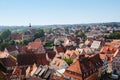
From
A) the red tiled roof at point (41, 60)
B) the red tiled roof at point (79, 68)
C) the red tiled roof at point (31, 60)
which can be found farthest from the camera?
the red tiled roof at point (31, 60)

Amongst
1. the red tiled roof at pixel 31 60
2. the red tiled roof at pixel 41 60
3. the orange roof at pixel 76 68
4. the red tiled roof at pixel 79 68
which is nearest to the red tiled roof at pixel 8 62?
the red tiled roof at pixel 31 60

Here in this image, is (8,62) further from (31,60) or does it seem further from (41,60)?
(41,60)

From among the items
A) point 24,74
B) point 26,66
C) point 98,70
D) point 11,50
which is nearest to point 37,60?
point 26,66

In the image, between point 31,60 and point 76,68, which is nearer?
point 76,68

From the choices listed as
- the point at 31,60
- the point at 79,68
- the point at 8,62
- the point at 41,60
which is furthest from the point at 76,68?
the point at 8,62

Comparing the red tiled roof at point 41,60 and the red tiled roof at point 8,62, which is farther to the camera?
the red tiled roof at point 8,62

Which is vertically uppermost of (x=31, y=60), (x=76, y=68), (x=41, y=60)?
(x=76, y=68)

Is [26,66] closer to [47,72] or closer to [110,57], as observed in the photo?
[47,72]

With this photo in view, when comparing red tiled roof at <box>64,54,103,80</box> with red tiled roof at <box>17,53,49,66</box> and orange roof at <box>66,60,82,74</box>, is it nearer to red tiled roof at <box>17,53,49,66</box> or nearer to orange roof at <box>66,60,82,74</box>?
orange roof at <box>66,60,82,74</box>

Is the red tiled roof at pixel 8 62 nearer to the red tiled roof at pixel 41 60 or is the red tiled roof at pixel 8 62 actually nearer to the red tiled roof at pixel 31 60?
the red tiled roof at pixel 31 60

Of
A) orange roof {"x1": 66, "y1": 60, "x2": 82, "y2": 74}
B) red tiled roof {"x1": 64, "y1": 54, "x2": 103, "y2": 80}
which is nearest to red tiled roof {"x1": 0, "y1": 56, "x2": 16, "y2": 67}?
red tiled roof {"x1": 64, "y1": 54, "x2": 103, "y2": 80}

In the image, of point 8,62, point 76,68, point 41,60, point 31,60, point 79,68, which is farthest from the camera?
point 8,62

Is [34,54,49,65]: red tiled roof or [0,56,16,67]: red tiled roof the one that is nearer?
[34,54,49,65]: red tiled roof
